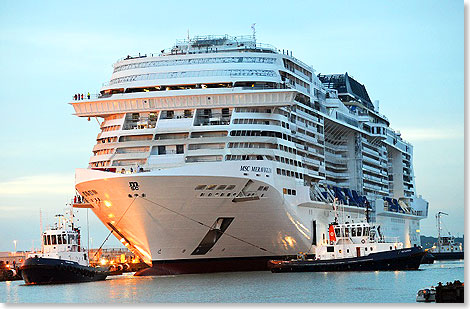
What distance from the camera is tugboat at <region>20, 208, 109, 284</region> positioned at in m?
50.3

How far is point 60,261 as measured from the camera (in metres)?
50.6

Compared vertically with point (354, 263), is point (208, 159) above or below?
above

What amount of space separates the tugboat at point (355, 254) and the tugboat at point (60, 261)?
9917mm

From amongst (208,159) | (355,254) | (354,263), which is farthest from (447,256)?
(208,159)

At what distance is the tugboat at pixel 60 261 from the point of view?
165ft

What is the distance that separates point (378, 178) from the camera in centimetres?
7394

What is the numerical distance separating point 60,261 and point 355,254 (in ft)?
51.8

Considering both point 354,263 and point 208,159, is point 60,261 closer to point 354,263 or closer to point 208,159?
point 208,159

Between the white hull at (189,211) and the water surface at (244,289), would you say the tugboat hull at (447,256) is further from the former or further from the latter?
the white hull at (189,211)

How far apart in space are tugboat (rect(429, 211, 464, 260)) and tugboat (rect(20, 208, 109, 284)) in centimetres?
5873

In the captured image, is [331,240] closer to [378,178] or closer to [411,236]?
[378,178]

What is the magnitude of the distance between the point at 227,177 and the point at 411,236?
3966cm

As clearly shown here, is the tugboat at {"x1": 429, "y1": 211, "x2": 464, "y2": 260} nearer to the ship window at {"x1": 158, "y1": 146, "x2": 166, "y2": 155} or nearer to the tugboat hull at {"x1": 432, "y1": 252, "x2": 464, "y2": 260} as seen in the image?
the tugboat hull at {"x1": 432, "y1": 252, "x2": 464, "y2": 260}

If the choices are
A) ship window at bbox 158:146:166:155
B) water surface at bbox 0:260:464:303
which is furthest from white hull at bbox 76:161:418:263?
ship window at bbox 158:146:166:155
